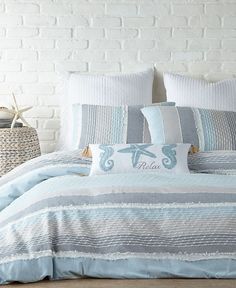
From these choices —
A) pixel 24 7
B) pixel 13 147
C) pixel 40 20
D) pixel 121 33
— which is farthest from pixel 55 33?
pixel 13 147

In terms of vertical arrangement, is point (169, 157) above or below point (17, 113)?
below

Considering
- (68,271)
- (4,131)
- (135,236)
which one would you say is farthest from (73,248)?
(4,131)

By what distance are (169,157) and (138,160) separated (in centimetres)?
14

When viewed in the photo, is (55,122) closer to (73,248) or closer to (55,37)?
(55,37)

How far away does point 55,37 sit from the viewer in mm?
3598

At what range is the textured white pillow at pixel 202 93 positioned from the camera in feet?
10.9

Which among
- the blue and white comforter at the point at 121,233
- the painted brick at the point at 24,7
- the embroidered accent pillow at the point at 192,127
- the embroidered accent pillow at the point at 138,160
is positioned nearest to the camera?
the blue and white comforter at the point at 121,233

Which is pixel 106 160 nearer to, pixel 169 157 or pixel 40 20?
A: pixel 169 157

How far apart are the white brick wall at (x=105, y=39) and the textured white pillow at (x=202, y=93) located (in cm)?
20

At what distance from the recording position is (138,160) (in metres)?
2.39

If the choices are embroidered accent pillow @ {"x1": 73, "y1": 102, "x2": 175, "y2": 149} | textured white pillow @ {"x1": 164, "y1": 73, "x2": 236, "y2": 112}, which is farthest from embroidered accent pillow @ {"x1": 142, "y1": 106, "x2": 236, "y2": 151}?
textured white pillow @ {"x1": 164, "y1": 73, "x2": 236, "y2": 112}

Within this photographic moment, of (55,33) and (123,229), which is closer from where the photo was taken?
(123,229)

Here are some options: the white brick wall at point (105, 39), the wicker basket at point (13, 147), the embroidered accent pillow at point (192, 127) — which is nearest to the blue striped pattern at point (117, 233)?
the embroidered accent pillow at point (192, 127)

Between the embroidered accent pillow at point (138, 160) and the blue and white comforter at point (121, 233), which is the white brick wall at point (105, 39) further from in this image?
the blue and white comforter at point (121, 233)
